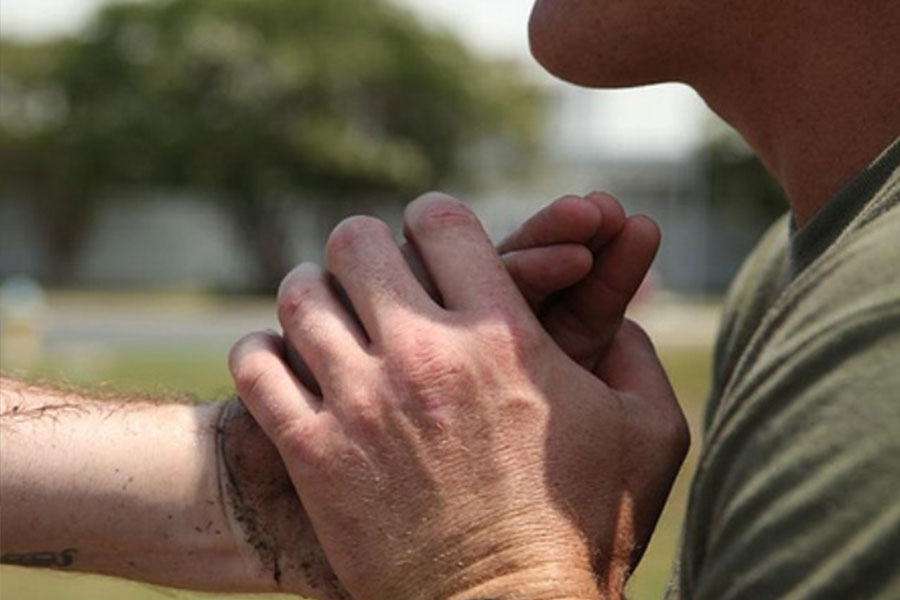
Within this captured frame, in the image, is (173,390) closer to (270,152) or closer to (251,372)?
(251,372)

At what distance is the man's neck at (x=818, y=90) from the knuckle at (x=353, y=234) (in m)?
0.46

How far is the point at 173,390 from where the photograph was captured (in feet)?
6.12

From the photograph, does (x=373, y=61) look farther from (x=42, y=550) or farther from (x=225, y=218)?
(x=42, y=550)

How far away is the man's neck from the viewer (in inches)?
64.0

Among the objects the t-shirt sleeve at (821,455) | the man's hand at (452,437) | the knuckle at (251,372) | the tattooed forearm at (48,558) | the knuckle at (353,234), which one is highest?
the knuckle at (353,234)

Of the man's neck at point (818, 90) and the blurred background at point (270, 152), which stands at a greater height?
the blurred background at point (270, 152)

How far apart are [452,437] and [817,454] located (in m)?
0.46

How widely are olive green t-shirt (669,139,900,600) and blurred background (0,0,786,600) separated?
35746 mm

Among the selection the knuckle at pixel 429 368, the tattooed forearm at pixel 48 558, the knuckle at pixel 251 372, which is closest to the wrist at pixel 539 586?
the knuckle at pixel 429 368

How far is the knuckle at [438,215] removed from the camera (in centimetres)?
165

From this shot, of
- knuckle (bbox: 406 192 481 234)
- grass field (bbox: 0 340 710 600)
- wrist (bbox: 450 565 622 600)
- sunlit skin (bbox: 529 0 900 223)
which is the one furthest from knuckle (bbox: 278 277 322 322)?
sunlit skin (bbox: 529 0 900 223)

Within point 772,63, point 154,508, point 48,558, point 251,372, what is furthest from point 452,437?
point 772,63

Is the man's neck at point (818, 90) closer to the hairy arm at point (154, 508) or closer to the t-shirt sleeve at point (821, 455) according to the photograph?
the t-shirt sleeve at point (821, 455)

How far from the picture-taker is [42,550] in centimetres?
165
